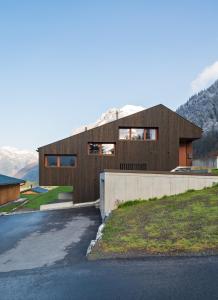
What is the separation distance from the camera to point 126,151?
29.7 metres

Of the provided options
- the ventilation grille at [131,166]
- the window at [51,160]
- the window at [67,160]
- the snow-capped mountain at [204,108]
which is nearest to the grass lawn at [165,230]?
the ventilation grille at [131,166]

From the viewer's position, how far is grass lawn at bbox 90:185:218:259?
9320mm

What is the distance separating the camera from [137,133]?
30.2 m

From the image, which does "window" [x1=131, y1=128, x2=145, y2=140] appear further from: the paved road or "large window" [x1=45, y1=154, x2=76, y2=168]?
the paved road

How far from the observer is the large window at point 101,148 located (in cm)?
2969

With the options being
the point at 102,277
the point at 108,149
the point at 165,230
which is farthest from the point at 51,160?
the point at 102,277

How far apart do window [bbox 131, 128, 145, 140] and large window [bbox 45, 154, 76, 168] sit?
6744 millimetres

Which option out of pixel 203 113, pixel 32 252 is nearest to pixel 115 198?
pixel 32 252

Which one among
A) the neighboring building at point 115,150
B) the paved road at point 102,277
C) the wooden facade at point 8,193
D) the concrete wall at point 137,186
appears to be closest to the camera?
the paved road at point 102,277

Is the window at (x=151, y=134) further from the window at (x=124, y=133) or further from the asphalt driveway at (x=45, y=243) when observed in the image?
the asphalt driveway at (x=45, y=243)

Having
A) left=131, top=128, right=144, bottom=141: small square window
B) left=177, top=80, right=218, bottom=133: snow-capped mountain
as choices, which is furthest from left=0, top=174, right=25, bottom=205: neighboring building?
left=177, top=80, right=218, bottom=133: snow-capped mountain

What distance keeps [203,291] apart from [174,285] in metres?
0.69

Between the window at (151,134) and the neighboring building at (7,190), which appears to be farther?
the neighboring building at (7,190)

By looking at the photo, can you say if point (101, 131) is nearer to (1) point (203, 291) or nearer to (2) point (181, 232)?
(2) point (181, 232)
